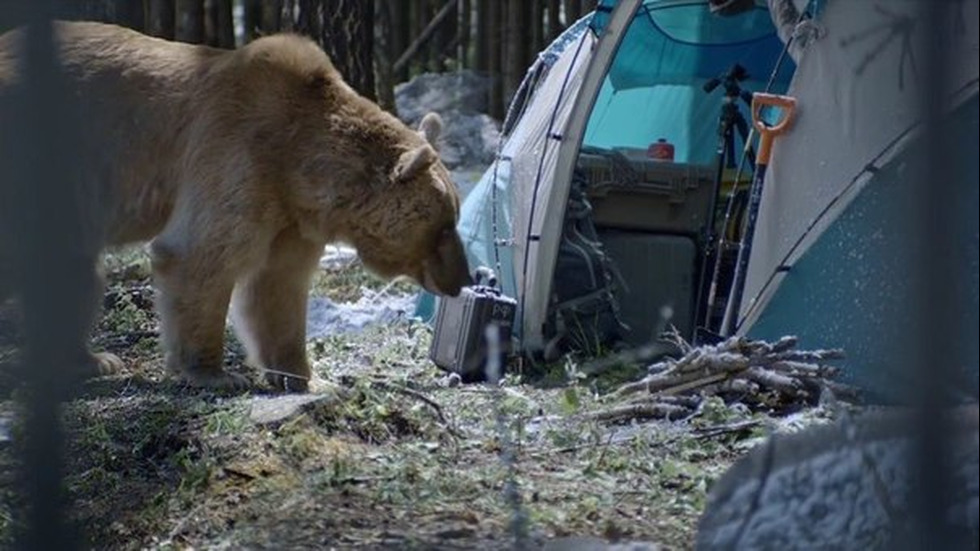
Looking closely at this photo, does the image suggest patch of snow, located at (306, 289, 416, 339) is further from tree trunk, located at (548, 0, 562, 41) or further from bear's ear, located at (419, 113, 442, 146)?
tree trunk, located at (548, 0, 562, 41)

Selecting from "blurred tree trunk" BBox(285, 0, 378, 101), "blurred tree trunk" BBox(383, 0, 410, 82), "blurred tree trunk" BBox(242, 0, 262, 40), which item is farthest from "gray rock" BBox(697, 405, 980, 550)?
"blurred tree trunk" BBox(383, 0, 410, 82)

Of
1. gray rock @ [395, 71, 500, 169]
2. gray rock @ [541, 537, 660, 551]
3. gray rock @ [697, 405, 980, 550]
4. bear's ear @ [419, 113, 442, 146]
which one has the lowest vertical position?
gray rock @ [541, 537, 660, 551]

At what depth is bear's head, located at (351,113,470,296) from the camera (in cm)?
648

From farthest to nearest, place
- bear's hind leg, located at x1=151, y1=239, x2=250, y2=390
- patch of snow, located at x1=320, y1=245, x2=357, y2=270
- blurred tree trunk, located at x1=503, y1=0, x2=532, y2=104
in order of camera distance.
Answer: blurred tree trunk, located at x1=503, y1=0, x2=532, y2=104 → patch of snow, located at x1=320, y1=245, x2=357, y2=270 → bear's hind leg, located at x1=151, y1=239, x2=250, y2=390

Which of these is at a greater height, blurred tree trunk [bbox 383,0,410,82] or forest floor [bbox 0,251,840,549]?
blurred tree trunk [bbox 383,0,410,82]

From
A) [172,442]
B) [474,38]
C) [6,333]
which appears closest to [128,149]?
[6,333]

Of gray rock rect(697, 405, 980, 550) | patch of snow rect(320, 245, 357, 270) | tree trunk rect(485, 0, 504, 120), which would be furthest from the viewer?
tree trunk rect(485, 0, 504, 120)

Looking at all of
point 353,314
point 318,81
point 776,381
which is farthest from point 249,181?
point 353,314

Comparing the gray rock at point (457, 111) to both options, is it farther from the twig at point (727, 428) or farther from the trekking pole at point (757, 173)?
the twig at point (727, 428)

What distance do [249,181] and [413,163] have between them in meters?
0.60

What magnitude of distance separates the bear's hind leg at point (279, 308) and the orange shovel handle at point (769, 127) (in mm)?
1731

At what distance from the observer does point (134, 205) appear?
21.9 feet

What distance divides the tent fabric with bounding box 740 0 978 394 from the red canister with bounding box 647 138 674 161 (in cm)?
184

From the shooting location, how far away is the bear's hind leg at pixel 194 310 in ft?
20.9
